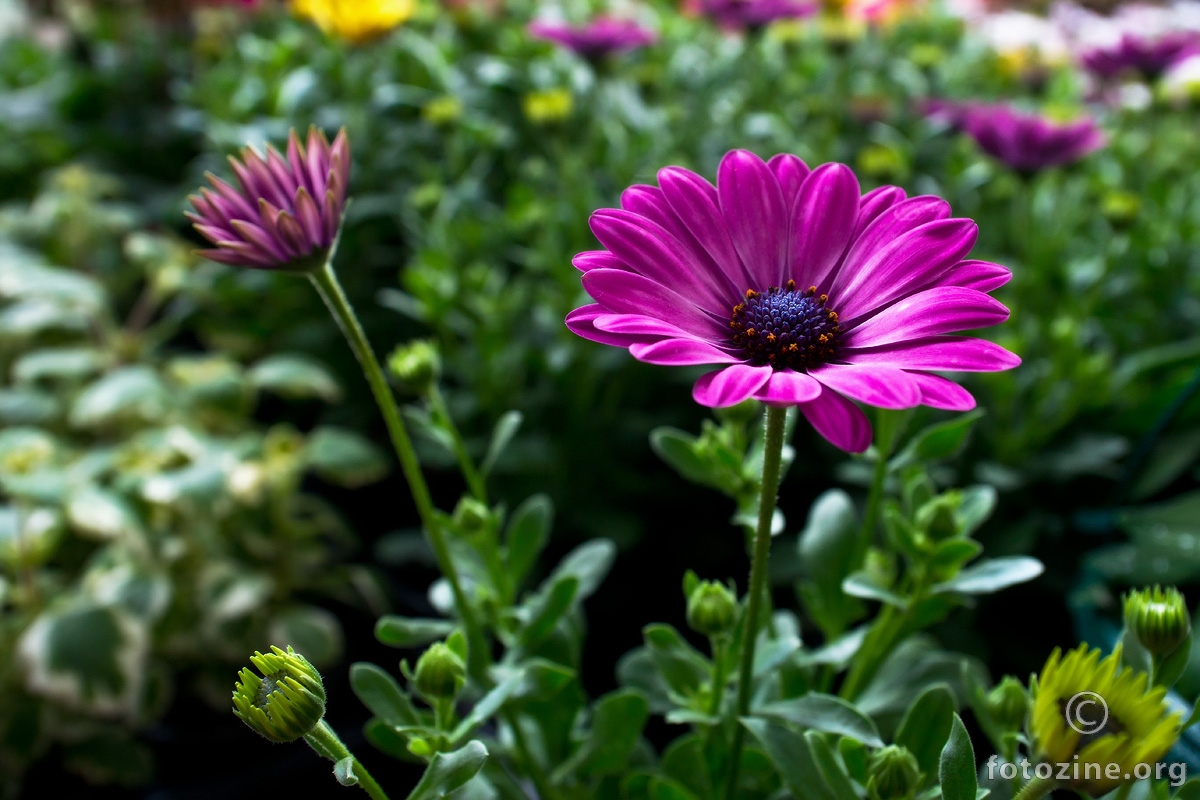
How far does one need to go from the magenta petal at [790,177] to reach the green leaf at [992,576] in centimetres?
20

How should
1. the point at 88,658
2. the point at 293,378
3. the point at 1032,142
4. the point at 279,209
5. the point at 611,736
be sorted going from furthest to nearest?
the point at 293,378 < the point at 1032,142 < the point at 88,658 < the point at 611,736 < the point at 279,209

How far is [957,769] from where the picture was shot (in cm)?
33

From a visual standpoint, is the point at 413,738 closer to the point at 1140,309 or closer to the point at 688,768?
the point at 688,768

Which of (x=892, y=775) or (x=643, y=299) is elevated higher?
(x=643, y=299)

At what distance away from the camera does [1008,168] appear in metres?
0.96

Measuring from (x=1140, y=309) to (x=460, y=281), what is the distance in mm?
736

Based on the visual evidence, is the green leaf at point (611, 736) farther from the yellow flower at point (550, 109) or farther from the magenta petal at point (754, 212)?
the yellow flower at point (550, 109)

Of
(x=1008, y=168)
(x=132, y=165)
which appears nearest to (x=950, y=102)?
(x=1008, y=168)

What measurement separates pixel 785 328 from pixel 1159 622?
178 millimetres

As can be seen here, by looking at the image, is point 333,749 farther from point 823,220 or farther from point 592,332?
point 823,220

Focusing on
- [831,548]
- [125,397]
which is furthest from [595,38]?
[831,548]

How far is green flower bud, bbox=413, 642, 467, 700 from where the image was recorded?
39cm

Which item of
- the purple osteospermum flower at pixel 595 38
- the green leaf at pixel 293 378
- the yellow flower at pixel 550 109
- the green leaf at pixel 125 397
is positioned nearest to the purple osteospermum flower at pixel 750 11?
the purple osteospermum flower at pixel 595 38

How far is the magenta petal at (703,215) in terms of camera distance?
37 centimetres
